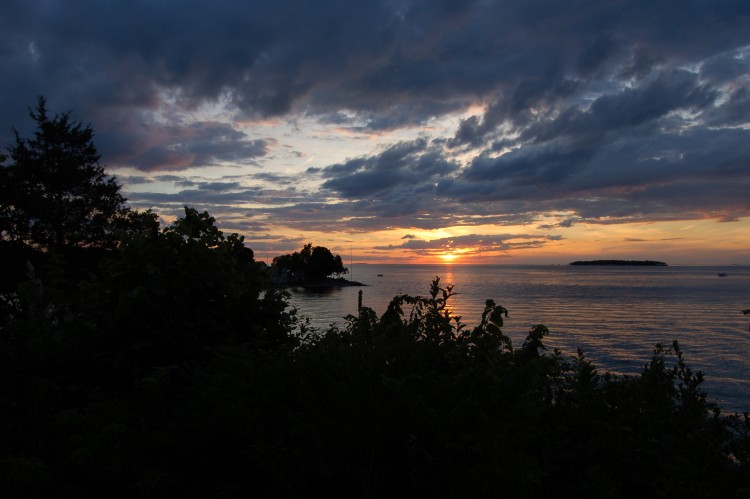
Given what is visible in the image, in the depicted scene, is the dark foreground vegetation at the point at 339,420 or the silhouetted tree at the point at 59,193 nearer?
the dark foreground vegetation at the point at 339,420

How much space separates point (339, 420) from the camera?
12.8 feet

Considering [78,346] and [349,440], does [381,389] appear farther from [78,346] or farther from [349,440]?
[78,346]

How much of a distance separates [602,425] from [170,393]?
4028 millimetres

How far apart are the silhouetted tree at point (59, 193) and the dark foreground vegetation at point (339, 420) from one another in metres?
29.9

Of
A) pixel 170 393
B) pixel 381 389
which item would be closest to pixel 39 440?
pixel 170 393

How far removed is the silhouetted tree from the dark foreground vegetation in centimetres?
2988

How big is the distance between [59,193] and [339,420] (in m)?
38.4

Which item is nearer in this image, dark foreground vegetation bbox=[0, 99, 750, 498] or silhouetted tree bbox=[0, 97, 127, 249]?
dark foreground vegetation bbox=[0, 99, 750, 498]

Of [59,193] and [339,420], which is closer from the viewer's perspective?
[339,420]

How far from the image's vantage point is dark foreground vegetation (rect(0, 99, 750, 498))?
11.6 ft

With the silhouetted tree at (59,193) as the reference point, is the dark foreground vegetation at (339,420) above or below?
below

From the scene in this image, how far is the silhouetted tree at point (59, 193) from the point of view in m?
32.5

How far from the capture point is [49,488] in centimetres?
396

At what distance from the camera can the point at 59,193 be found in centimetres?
3506
